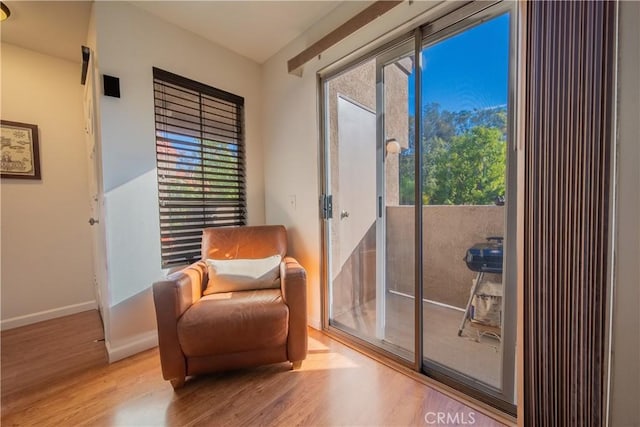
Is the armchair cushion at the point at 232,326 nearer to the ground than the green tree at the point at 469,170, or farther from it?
nearer to the ground

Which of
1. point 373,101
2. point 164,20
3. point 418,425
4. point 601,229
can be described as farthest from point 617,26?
point 164,20

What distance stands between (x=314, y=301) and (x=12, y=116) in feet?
10.0

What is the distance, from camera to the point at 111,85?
172cm

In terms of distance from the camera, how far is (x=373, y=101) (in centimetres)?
192

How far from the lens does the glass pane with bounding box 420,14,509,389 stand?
1.31m

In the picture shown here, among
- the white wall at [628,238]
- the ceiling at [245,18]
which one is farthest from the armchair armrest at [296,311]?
the ceiling at [245,18]

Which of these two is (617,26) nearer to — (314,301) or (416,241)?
(416,241)

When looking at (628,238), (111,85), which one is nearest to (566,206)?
(628,238)

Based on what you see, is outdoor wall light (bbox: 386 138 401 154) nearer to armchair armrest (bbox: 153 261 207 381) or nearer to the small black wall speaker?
armchair armrest (bbox: 153 261 207 381)

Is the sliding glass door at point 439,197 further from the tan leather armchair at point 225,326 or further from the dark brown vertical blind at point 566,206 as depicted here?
the tan leather armchair at point 225,326

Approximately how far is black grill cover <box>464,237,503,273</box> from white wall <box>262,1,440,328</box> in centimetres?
108

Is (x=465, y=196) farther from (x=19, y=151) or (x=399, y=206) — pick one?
(x=19, y=151)

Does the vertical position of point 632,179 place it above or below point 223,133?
below

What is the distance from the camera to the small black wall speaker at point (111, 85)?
1.70 meters
